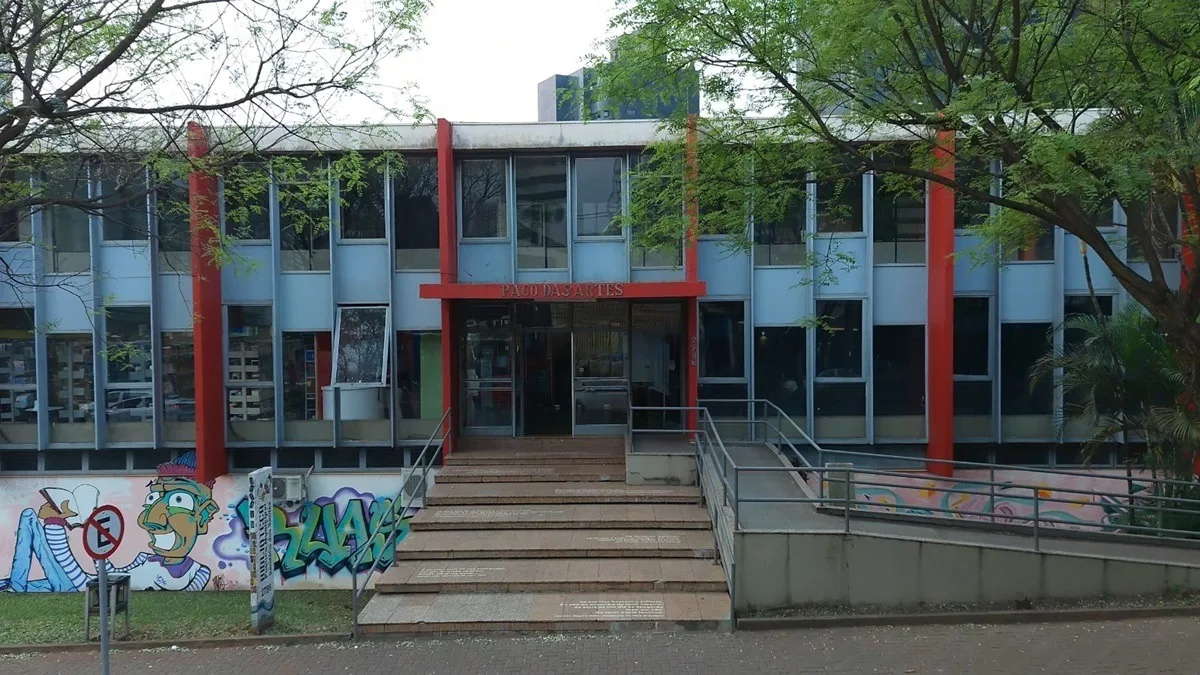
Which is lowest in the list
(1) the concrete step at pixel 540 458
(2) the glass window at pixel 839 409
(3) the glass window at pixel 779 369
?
(1) the concrete step at pixel 540 458

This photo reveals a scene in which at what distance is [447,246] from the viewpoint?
12406mm

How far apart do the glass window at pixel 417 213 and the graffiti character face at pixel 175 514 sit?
5130 mm

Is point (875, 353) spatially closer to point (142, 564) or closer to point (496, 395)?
point (496, 395)

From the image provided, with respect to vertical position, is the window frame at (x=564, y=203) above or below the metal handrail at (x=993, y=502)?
above

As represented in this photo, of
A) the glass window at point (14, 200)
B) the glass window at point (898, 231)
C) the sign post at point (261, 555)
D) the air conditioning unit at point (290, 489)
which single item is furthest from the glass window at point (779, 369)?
the glass window at point (14, 200)

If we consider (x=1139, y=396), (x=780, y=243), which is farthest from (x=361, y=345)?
(x=1139, y=396)

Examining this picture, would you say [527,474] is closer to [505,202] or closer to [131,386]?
[505,202]

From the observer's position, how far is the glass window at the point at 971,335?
42.0ft

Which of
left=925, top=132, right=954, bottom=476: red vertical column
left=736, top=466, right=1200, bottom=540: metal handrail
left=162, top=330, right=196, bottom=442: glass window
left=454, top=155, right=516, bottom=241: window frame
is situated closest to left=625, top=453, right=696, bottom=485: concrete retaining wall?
left=736, top=466, right=1200, bottom=540: metal handrail

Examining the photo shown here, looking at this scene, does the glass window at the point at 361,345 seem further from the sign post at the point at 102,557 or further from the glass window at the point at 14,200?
the sign post at the point at 102,557

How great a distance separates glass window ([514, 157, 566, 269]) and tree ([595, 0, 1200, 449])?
11.7 feet

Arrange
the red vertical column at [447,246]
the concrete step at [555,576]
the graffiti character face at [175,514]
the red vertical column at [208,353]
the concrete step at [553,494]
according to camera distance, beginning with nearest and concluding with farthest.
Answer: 1. the concrete step at [555,576]
2. the concrete step at [553,494]
3. the red vertical column at [208,353]
4. the red vertical column at [447,246]
5. the graffiti character face at [175,514]

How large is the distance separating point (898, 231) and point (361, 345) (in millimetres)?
9422

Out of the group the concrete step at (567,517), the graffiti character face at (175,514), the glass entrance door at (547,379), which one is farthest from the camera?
the glass entrance door at (547,379)
